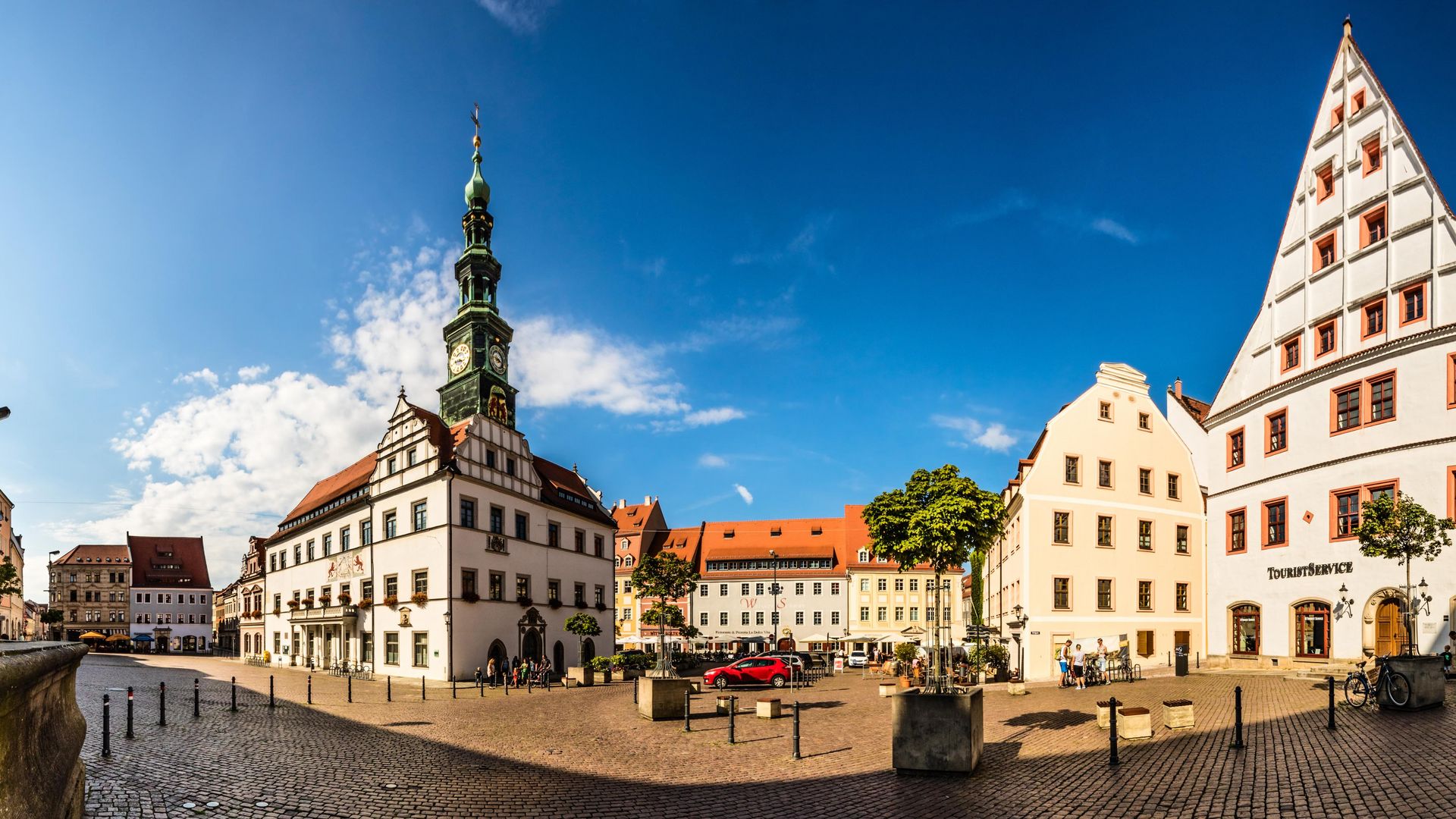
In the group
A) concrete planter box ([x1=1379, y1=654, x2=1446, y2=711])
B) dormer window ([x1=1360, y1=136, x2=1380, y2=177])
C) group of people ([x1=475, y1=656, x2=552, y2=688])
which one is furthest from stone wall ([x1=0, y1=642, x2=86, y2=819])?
dormer window ([x1=1360, y1=136, x2=1380, y2=177])

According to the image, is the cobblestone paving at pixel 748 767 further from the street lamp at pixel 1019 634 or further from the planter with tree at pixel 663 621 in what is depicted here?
the street lamp at pixel 1019 634

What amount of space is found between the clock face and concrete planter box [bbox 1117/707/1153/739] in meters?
45.1

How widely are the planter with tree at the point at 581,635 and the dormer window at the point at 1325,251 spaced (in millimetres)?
35939

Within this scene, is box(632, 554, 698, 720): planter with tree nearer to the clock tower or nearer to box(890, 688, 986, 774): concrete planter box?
box(890, 688, 986, 774): concrete planter box

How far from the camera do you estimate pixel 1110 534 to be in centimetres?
3850

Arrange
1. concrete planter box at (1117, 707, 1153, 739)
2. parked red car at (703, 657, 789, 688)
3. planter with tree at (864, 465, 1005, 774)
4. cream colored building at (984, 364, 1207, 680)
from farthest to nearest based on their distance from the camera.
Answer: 1. cream colored building at (984, 364, 1207, 680)
2. parked red car at (703, 657, 789, 688)
3. planter with tree at (864, 465, 1005, 774)
4. concrete planter box at (1117, 707, 1153, 739)

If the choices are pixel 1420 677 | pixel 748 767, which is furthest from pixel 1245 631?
pixel 748 767

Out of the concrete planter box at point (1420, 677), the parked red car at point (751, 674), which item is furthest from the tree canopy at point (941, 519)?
the parked red car at point (751, 674)

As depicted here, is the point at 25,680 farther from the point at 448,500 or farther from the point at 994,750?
the point at 448,500

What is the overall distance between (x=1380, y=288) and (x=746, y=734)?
2893 centimetres

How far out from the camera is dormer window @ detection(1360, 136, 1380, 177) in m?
31.3

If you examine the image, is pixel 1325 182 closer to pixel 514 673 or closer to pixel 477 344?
pixel 514 673

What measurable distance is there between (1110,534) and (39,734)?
1594 inches

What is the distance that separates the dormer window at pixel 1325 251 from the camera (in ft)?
107
